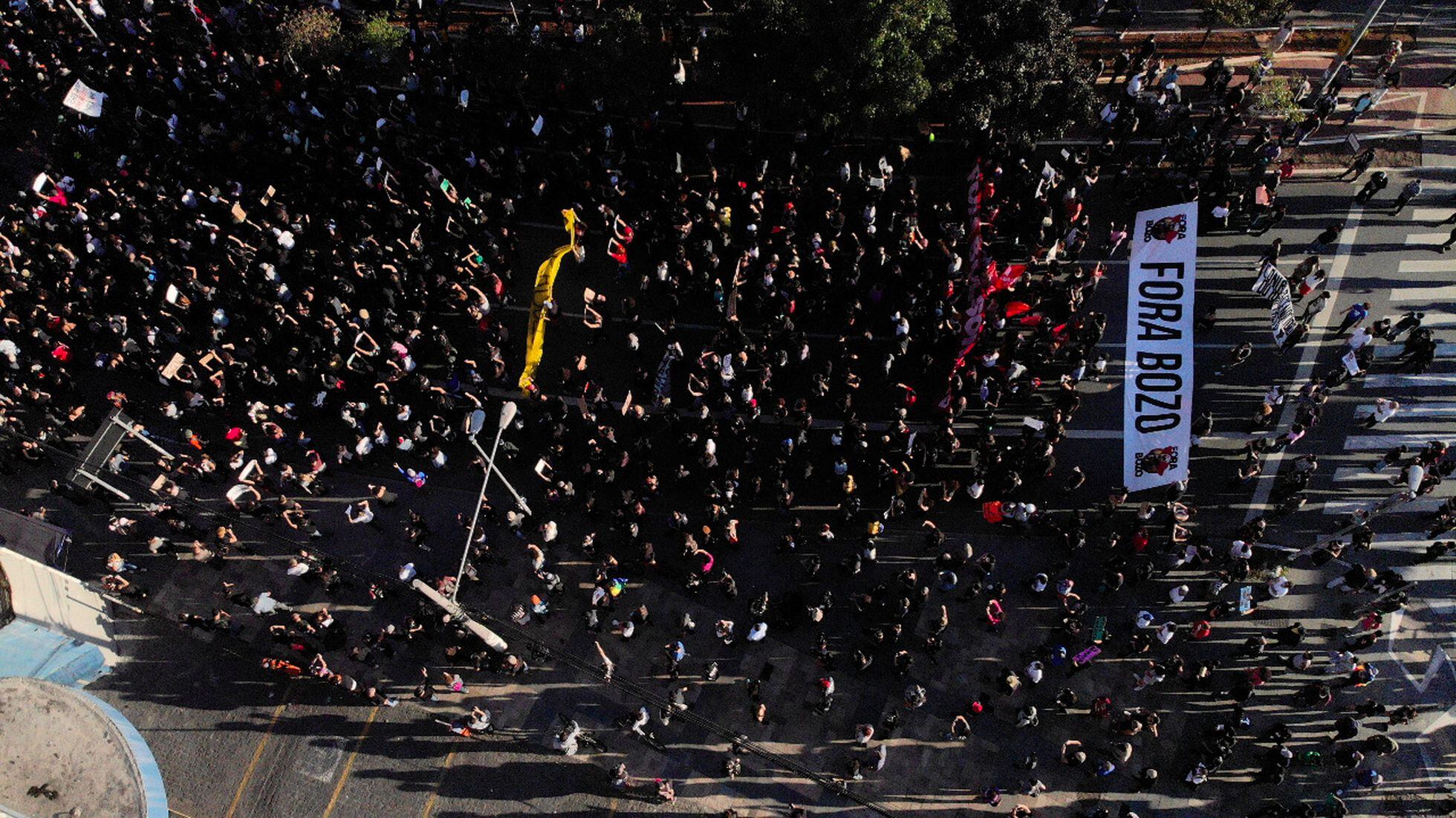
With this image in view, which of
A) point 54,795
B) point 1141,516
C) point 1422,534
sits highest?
point 1422,534

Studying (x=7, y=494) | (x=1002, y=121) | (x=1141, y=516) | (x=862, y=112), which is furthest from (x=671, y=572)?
(x=7, y=494)

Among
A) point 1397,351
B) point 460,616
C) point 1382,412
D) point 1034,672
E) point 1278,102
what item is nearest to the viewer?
point 460,616

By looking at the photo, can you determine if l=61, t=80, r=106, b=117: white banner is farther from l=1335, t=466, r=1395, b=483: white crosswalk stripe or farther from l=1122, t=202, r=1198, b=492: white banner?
l=1335, t=466, r=1395, b=483: white crosswalk stripe

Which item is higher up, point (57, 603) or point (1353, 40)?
point (1353, 40)

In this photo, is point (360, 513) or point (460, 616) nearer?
point (460, 616)

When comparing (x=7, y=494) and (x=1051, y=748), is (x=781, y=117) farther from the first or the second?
(x=7, y=494)

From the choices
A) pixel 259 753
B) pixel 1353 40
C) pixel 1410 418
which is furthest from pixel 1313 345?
pixel 259 753

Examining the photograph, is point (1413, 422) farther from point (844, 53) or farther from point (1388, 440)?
point (844, 53)

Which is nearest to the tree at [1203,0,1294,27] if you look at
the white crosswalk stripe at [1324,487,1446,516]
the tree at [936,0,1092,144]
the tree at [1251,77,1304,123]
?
the tree at [1251,77,1304,123]
